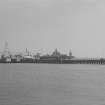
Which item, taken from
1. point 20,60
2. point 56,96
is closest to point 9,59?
point 20,60

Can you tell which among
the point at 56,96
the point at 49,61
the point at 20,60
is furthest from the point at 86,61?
the point at 56,96

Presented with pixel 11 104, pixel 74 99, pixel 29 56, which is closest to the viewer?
pixel 11 104

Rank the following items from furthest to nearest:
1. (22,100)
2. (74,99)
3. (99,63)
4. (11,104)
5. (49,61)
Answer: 1. (49,61)
2. (99,63)
3. (74,99)
4. (22,100)
5. (11,104)

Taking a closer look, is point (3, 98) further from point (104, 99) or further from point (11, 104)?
point (104, 99)

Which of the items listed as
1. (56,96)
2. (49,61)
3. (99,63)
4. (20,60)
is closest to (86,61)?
(99,63)

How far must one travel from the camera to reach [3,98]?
1908 centimetres

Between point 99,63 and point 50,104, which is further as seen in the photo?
point 99,63

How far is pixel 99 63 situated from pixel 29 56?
56.7 m

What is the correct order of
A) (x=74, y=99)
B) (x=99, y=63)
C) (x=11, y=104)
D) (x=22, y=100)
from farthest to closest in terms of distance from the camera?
(x=99, y=63)
(x=74, y=99)
(x=22, y=100)
(x=11, y=104)

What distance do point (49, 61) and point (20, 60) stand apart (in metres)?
21.2

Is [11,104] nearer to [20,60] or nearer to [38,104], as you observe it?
[38,104]

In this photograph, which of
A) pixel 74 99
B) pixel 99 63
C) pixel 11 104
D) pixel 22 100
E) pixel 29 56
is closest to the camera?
pixel 11 104

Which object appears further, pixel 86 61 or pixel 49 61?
pixel 49 61

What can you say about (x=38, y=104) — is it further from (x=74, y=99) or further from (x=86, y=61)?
(x=86, y=61)
